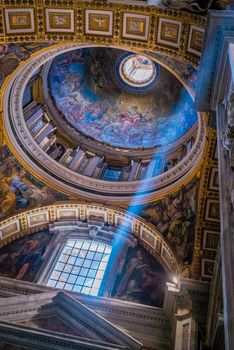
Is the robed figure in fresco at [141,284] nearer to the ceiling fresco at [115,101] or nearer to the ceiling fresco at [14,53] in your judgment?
the ceiling fresco at [115,101]

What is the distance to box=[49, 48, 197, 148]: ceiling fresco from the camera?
18.4m

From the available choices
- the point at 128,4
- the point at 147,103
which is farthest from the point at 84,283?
the point at 147,103

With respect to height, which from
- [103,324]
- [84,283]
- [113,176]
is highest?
[113,176]

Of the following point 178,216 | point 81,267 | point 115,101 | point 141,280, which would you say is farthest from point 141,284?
point 115,101

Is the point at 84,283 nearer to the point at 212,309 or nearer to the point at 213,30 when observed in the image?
the point at 212,309

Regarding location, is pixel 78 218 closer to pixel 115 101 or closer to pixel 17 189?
pixel 17 189

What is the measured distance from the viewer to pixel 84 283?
1307cm

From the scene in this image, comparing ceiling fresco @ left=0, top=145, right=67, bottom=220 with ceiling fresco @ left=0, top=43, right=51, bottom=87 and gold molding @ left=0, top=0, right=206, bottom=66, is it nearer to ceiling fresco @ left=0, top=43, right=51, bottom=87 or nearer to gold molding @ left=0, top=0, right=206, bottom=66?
ceiling fresco @ left=0, top=43, right=51, bottom=87

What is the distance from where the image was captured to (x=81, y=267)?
45.1ft

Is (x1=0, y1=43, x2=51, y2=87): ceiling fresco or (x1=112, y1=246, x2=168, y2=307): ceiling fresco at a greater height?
(x1=0, y1=43, x2=51, y2=87): ceiling fresco

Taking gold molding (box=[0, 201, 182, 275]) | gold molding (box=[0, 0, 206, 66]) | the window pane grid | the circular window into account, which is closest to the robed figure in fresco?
gold molding (box=[0, 201, 182, 275])

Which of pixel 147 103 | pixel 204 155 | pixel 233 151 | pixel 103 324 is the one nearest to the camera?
pixel 233 151

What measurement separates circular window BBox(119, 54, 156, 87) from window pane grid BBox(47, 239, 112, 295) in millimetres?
9282

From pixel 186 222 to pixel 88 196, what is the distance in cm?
432
